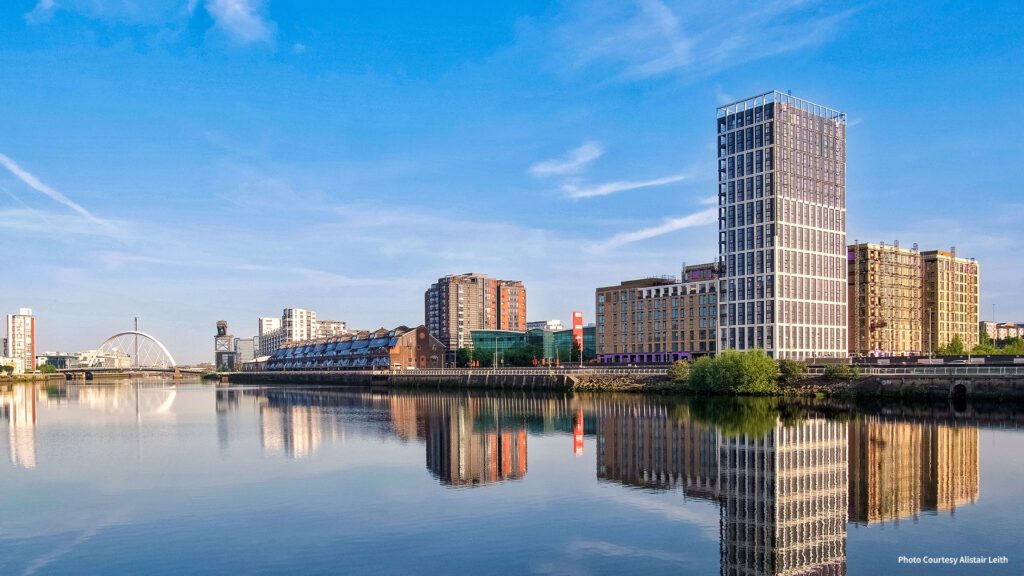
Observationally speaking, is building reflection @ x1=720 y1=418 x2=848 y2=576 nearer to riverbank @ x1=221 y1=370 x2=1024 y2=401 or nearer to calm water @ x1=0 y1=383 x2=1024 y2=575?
calm water @ x1=0 y1=383 x2=1024 y2=575

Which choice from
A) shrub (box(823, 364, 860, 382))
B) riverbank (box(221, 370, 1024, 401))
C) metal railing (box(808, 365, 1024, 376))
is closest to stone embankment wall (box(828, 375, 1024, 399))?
riverbank (box(221, 370, 1024, 401))

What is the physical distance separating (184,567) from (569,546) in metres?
12.5

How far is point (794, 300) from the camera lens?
13125 centimetres

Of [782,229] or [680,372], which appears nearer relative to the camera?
[680,372]

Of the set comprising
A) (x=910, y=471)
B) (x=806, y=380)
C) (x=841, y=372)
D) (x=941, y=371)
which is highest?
(x=941, y=371)

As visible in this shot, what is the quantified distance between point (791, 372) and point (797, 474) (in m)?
58.9

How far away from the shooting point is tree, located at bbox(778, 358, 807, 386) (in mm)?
92688

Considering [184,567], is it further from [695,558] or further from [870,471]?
[870,471]

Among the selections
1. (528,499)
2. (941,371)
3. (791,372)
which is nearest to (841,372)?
(791,372)

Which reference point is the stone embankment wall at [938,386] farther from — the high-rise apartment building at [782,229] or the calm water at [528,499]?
the high-rise apartment building at [782,229]

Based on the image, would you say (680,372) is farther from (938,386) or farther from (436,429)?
(436,429)

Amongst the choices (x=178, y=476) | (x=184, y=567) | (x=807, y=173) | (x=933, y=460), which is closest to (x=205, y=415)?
(x=178, y=476)

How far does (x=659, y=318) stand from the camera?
521 feet

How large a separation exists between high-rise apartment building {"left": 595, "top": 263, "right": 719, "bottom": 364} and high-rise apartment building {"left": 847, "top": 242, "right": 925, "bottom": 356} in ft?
95.3
